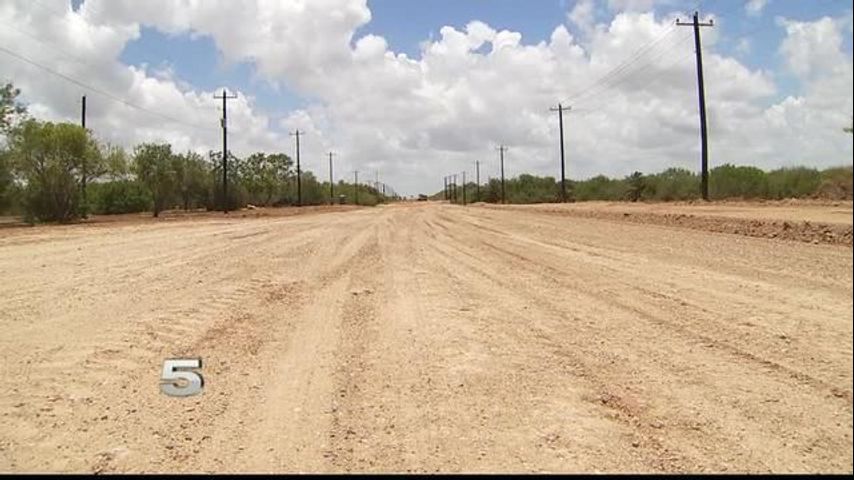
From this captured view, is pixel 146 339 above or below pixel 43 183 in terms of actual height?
below

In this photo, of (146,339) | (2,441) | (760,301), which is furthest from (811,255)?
(2,441)

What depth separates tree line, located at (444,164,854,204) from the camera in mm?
1838

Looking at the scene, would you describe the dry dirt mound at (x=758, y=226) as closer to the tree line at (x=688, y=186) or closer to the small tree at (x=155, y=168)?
the tree line at (x=688, y=186)

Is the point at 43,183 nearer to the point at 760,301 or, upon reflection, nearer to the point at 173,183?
the point at 173,183

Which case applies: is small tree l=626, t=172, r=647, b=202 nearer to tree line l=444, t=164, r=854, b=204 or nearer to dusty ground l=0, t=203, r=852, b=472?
tree line l=444, t=164, r=854, b=204

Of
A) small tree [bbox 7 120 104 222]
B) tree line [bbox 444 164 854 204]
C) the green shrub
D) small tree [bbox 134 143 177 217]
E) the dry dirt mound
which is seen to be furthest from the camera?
the green shrub

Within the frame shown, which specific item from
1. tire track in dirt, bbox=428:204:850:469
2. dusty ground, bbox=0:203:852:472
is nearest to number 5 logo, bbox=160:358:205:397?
dusty ground, bbox=0:203:852:472

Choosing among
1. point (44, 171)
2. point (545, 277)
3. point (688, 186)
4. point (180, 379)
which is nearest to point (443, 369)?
point (180, 379)

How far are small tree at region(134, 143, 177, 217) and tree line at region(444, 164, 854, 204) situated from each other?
36.5 meters

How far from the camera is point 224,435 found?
4.79 metres

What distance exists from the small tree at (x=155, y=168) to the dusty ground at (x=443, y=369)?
160 feet

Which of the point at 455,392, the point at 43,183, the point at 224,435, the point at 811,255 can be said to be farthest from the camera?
the point at 43,183

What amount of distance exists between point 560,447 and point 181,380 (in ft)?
7.28

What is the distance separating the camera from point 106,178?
52688 millimetres
